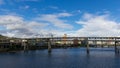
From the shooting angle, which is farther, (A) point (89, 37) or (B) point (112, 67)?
(A) point (89, 37)

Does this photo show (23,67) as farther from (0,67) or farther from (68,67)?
(68,67)

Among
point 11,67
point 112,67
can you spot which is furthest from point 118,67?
point 11,67

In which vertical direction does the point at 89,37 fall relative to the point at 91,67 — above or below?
above

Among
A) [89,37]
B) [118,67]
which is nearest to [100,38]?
[89,37]

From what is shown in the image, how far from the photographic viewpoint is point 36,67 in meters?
75.2

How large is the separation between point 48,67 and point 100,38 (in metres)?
115

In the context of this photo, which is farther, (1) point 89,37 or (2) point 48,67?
(1) point 89,37

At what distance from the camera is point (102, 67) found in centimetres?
7444

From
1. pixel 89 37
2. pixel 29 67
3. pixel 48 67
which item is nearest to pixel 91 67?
pixel 48 67

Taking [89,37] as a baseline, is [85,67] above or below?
below

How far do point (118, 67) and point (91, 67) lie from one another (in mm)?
8272

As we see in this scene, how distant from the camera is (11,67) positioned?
7569 cm

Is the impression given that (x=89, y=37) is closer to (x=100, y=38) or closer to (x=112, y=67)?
(x=100, y=38)

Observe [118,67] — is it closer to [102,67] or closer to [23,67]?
[102,67]
